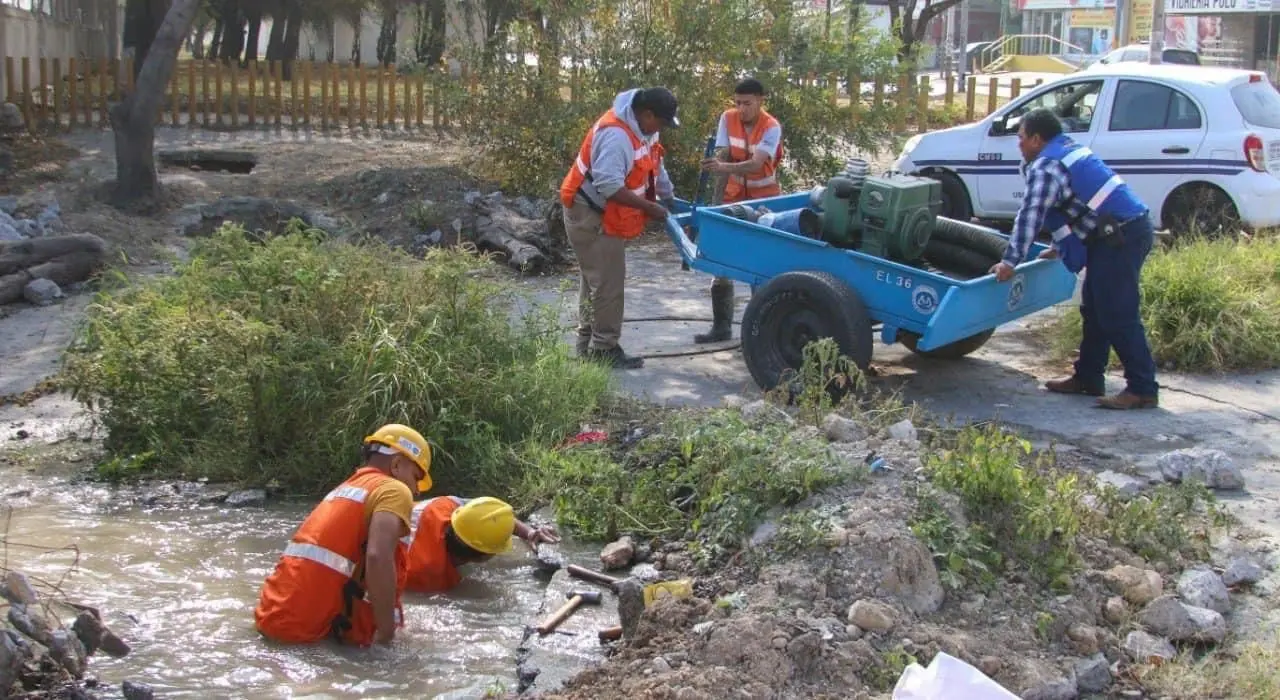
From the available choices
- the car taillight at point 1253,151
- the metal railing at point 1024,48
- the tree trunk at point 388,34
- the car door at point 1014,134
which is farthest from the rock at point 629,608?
the metal railing at point 1024,48

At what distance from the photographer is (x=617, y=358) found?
30.0ft

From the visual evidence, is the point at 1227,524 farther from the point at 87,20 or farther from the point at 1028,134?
the point at 87,20

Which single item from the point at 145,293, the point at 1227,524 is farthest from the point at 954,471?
the point at 145,293

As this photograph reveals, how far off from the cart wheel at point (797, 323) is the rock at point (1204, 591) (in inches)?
106

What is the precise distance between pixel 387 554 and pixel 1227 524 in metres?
3.63

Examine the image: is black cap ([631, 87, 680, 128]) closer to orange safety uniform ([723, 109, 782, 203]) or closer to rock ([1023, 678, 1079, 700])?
orange safety uniform ([723, 109, 782, 203])

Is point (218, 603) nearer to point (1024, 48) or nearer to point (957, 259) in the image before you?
point (957, 259)

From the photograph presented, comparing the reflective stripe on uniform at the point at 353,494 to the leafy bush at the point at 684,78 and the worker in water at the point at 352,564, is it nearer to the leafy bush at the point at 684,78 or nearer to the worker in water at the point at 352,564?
the worker in water at the point at 352,564

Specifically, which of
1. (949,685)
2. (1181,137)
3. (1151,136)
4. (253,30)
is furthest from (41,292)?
(253,30)

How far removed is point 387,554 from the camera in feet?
16.9

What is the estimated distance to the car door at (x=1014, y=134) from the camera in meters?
13.4

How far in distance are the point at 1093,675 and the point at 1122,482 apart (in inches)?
76.4

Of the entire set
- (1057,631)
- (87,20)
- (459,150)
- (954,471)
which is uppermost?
(87,20)

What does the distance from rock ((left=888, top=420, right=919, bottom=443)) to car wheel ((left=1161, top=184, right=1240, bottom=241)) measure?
680 cm
